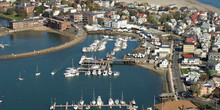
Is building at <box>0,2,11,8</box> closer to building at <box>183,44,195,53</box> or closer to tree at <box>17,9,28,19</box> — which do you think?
tree at <box>17,9,28,19</box>

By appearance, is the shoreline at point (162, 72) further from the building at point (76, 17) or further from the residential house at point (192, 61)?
the building at point (76, 17)

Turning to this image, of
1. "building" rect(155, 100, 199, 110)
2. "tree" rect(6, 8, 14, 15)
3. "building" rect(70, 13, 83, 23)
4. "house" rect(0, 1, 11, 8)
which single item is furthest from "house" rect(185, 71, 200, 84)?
"house" rect(0, 1, 11, 8)

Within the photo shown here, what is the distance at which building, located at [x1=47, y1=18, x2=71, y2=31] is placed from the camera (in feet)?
76.3

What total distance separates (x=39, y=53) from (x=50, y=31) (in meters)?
5.69

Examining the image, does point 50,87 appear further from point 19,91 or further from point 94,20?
point 94,20

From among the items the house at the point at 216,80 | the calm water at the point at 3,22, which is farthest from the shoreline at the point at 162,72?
the calm water at the point at 3,22

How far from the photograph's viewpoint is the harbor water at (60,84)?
1260 centimetres

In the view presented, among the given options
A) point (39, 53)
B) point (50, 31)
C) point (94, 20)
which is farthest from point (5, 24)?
point (39, 53)

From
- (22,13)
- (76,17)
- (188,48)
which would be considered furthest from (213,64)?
(22,13)

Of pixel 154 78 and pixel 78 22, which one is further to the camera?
pixel 78 22

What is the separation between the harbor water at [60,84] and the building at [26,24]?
22.0ft

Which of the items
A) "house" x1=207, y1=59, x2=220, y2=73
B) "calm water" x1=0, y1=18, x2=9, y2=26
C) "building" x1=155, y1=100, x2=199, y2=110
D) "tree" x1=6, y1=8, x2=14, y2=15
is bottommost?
"building" x1=155, y1=100, x2=199, y2=110

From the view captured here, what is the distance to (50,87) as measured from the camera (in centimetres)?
1377

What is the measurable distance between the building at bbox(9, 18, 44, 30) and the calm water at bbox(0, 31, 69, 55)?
92cm
